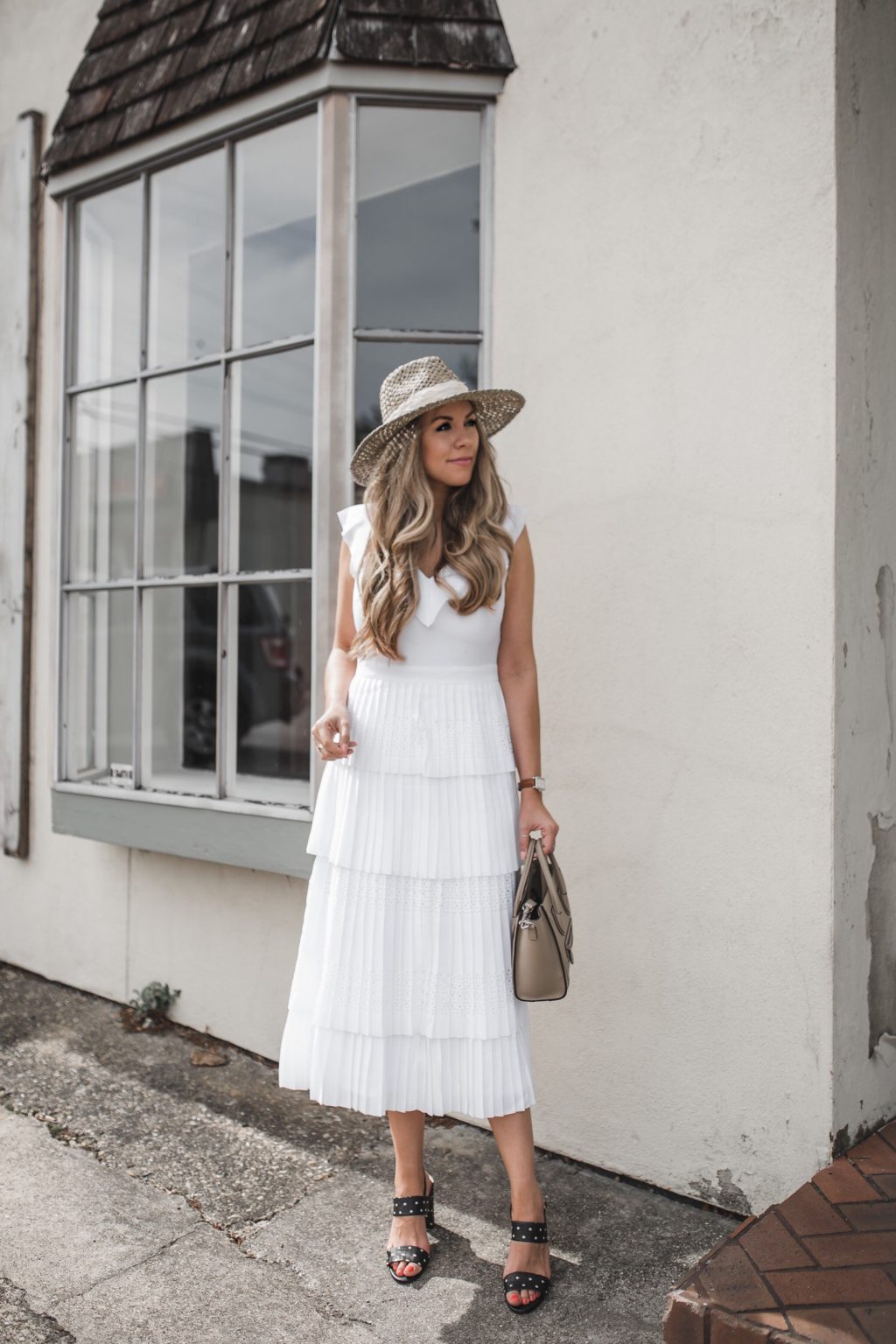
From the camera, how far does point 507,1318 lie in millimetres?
2445

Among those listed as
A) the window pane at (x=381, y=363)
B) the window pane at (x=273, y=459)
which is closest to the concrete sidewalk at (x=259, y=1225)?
the window pane at (x=273, y=459)

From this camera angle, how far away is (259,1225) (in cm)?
283

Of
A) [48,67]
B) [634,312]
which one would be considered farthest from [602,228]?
[48,67]

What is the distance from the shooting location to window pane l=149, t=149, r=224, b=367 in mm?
4121

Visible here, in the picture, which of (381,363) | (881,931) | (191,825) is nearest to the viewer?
(881,931)

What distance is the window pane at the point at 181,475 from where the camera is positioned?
4.37 metres

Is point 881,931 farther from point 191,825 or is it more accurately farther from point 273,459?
point 273,459

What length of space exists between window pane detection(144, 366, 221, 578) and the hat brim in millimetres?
1640

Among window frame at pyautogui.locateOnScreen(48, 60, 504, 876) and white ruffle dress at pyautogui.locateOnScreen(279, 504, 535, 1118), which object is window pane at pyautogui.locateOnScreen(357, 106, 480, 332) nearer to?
window frame at pyautogui.locateOnScreen(48, 60, 504, 876)

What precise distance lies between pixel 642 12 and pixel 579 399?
41.2 inches

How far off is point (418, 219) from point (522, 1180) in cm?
295

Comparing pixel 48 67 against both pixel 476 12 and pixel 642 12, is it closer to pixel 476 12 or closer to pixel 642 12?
pixel 476 12

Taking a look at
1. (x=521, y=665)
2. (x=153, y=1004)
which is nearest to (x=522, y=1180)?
(x=521, y=665)

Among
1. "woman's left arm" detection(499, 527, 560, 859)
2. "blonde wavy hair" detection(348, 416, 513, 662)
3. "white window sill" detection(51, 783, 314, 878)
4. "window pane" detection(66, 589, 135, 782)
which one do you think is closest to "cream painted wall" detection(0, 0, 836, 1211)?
"woman's left arm" detection(499, 527, 560, 859)
